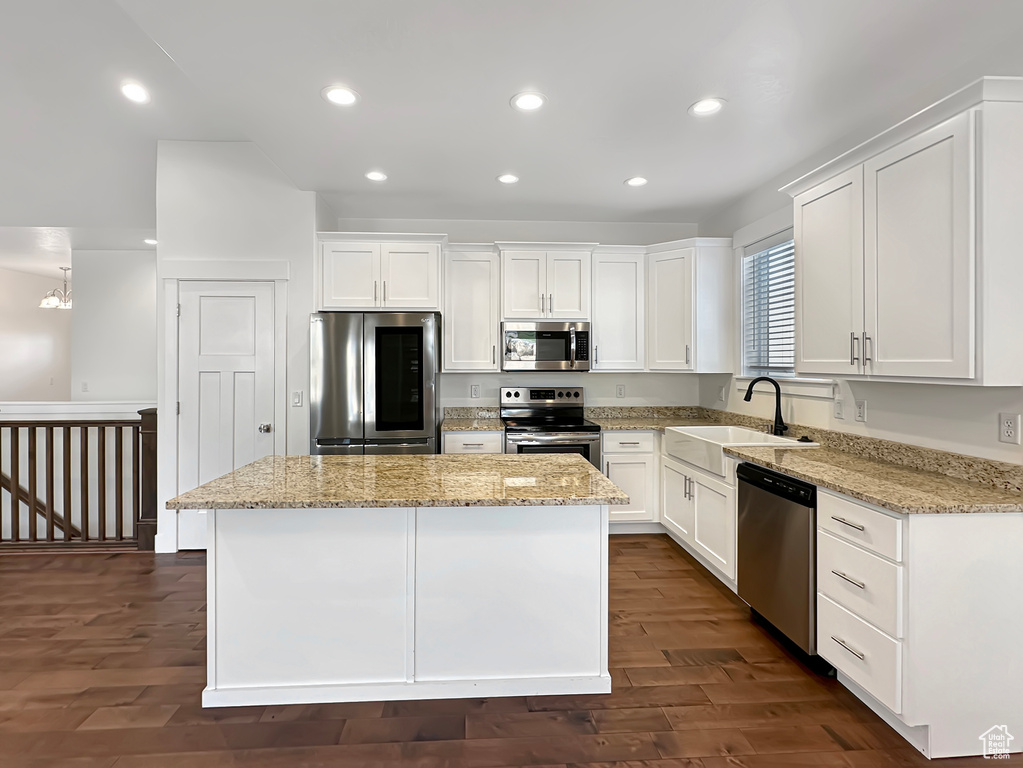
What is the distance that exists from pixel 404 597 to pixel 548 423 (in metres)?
2.44

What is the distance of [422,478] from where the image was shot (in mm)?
2262

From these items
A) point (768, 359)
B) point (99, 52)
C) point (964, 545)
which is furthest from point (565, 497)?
point (99, 52)

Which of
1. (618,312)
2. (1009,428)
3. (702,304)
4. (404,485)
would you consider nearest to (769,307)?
(702,304)

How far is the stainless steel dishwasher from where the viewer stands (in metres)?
2.33

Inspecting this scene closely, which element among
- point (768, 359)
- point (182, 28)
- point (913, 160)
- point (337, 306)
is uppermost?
point (182, 28)

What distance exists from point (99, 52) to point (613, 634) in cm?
429

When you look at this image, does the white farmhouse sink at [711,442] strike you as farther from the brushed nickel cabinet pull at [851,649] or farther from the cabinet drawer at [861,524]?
the brushed nickel cabinet pull at [851,649]

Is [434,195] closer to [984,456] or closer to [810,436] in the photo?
[810,436]

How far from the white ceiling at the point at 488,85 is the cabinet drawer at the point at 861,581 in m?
1.97

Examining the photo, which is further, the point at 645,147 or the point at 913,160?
the point at 645,147

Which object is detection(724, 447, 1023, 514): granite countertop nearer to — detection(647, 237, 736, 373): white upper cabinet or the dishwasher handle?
the dishwasher handle

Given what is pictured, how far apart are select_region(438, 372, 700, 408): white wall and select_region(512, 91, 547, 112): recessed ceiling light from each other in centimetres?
246

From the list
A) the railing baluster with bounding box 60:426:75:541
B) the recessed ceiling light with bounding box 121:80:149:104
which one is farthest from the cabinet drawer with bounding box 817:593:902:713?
the railing baluster with bounding box 60:426:75:541

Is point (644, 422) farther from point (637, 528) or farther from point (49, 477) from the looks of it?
point (49, 477)
